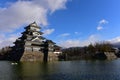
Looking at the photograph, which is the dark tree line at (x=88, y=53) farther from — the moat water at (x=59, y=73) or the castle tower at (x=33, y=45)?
the moat water at (x=59, y=73)

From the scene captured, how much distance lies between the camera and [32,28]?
81875 millimetres

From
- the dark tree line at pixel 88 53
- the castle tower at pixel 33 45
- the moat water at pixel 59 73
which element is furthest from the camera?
the dark tree line at pixel 88 53

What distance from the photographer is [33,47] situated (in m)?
73.7

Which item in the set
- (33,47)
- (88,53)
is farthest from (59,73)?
(88,53)

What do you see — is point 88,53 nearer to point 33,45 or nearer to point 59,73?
point 33,45

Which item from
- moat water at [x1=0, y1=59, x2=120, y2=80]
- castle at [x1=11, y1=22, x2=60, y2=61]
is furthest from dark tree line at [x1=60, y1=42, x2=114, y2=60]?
moat water at [x1=0, y1=59, x2=120, y2=80]

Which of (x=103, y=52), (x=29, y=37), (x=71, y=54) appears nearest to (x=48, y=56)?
(x=29, y=37)

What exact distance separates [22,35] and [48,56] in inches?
542

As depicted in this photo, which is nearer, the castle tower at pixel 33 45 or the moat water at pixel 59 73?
the moat water at pixel 59 73

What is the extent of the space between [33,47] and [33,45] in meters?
0.96

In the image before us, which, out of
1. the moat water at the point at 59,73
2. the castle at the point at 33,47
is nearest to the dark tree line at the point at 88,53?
the castle at the point at 33,47

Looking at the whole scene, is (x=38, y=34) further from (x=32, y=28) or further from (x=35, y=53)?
(x=35, y=53)

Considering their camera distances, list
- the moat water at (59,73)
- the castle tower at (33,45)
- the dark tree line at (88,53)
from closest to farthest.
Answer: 1. the moat water at (59,73)
2. the castle tower at (33,45)
3. the dark tree line at (88,53)

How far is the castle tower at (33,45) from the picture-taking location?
232ft
